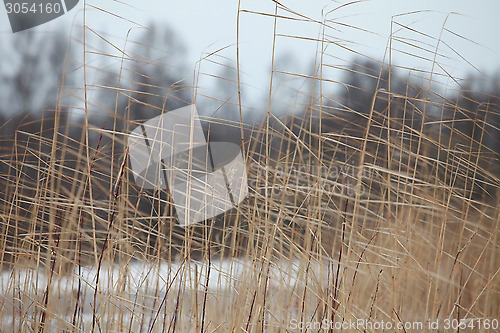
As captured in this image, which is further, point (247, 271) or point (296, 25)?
point (296, 25)

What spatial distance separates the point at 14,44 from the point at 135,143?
136cm

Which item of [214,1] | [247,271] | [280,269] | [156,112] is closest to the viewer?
[280,269]

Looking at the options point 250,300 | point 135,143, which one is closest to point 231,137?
point 135,143

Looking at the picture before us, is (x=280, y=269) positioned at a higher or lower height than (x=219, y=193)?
lower

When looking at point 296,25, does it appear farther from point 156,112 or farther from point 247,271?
point 247,271

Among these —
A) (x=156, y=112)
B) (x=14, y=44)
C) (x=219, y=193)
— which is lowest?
(x=219, y=193)

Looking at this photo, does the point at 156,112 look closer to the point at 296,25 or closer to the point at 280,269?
the point at 296,25

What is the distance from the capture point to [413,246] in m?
1.62

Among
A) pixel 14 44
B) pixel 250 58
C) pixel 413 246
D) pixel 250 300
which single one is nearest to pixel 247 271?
pixel 250 300

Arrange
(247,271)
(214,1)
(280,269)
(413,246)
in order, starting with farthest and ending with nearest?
(214,1)
(413,246)
(247,271)
(280,269)

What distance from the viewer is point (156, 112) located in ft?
6.83

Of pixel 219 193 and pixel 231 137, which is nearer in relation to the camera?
pixel 219 193

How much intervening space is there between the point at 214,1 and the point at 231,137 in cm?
63

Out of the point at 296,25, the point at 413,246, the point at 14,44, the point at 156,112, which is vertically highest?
the point at 296,25
